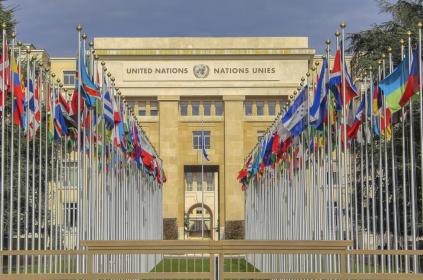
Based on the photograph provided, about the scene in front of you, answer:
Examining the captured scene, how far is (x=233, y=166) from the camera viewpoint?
76.1m

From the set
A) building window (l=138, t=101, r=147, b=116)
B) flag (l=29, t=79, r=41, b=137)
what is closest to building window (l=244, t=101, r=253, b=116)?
building window (l=138, t=101, r=147, b=116)

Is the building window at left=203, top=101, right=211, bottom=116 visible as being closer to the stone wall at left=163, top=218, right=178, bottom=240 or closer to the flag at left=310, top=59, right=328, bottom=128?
the stone wall at left=163, top=218, right=178, bottom=240

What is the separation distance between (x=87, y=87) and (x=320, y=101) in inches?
251

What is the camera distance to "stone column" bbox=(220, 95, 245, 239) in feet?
241

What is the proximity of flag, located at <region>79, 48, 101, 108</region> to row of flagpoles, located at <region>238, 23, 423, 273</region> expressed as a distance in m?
6.08

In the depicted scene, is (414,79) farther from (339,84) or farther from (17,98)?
(17,98)

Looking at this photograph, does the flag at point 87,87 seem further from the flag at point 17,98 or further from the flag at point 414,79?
the flag at point 414,79

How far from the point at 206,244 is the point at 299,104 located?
1338 centimetres

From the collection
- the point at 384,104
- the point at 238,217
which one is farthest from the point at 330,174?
the point at 238,217

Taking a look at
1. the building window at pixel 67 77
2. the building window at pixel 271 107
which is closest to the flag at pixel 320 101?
the building window at pixel 271 107

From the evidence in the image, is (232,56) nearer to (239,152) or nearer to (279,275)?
(239,152)

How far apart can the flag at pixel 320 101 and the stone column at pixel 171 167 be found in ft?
166

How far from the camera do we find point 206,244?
12102 millimetres

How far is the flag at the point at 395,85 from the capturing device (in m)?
18.0
